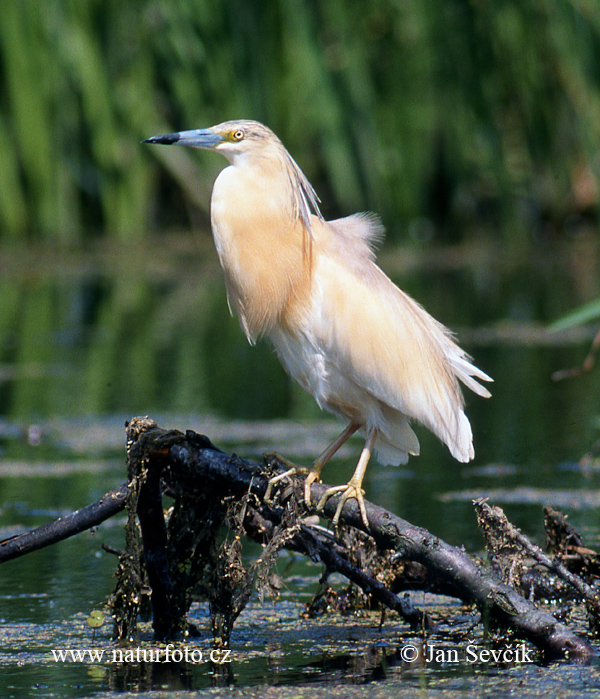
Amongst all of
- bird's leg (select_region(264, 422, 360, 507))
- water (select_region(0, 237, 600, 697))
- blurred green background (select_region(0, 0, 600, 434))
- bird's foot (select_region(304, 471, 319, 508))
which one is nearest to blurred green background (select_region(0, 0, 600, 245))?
blurred green background (select_region(0, 0, 600, 434))

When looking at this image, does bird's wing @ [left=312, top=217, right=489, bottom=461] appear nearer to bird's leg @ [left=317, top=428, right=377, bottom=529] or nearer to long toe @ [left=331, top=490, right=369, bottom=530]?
bird's leg @ [left=317, top=428, right=377, bottom=529]

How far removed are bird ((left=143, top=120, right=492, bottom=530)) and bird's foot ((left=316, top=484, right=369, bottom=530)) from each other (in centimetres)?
29

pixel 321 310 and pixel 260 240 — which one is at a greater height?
pixel 260 240

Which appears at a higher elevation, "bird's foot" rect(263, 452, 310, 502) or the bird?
the bird

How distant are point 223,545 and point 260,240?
1077 mm

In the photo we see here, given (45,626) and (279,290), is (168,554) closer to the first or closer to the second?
(45,626)

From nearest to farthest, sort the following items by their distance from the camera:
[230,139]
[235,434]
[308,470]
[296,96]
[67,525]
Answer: [67,525] < [308,470] < [230,139] < [235,434] < [296,96]

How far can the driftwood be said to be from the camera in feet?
10.9

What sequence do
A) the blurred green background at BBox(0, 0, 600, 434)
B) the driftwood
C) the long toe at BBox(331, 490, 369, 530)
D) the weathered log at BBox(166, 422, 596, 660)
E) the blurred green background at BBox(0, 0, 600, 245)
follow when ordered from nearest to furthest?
the weathered log at BBox(166, 422, 596, 660)
the driftwood
the long toe at BBox(331, 490, 369, 530)
the blurred green background at BBox(0, 0, 600, 434)
the blurred green background at BBox(0, 0, 600, 245)

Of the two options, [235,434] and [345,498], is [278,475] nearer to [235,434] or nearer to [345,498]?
[345,498]

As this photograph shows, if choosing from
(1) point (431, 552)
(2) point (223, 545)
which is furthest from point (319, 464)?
(1) point (431, 552)

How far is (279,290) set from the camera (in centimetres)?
396

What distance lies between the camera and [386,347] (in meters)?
4.03

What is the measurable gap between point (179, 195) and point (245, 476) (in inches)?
463
